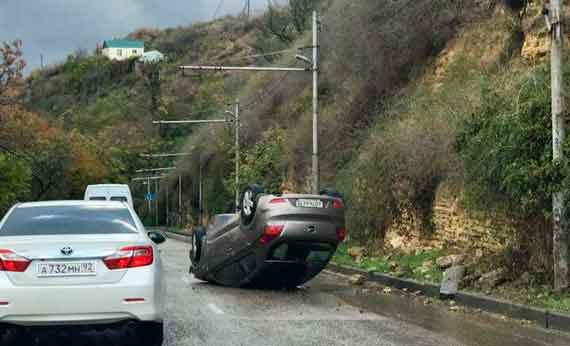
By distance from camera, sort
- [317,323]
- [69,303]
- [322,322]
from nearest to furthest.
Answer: [69,303] → [317,323] → [322,322]

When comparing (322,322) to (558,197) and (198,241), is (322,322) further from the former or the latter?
(198,241)

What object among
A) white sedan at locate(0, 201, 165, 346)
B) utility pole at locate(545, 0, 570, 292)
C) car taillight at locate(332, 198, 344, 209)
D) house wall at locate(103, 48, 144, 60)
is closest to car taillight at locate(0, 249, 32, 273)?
white sedan at locate(0, 201, 165, 346)

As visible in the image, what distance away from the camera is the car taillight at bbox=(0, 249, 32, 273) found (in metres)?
8.88

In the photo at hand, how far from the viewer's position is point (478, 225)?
60.6ft

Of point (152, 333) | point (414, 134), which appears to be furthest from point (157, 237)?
point (414, 134)

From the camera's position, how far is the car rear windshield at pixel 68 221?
9695 millimetres

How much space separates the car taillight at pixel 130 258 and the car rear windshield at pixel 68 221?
23.4 inches

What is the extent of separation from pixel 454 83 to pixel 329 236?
9135 millimetres

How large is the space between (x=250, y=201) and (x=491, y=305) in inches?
183

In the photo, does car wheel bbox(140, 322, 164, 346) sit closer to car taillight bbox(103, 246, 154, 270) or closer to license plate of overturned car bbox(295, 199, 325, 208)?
car taillight bbox(103, 246, 154, 270)

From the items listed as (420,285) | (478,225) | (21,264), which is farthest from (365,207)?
(21,264)

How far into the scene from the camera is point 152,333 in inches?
384

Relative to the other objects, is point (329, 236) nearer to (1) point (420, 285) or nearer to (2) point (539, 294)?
(1) point (420, 285)

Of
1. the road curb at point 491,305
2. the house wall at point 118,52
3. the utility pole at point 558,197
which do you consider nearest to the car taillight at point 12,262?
the road curb at point 491,305
